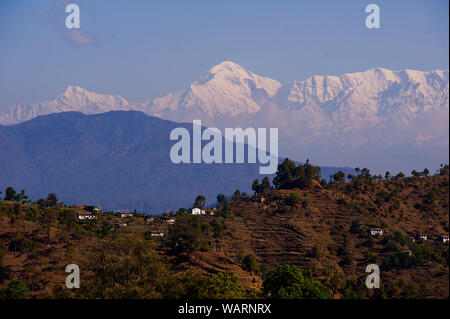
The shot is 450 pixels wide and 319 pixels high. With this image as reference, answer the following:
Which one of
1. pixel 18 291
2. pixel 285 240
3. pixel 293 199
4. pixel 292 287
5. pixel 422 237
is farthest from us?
pixel 293 199

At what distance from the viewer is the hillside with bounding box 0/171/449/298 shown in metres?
81.4

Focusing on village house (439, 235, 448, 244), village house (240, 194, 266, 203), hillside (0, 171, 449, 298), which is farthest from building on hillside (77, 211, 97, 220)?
village house (439, 235, 448, 244)

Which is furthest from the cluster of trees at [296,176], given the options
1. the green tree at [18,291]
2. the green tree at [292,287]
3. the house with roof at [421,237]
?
the green tree at [18,291]

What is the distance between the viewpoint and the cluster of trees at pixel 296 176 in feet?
401

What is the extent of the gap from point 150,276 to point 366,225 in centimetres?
5107

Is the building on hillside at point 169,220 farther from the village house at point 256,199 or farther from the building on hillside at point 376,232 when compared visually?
the building on hillside at point 376,232

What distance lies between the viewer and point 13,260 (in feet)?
275

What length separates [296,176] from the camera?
12594 cm

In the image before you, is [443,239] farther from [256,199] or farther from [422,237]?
[256,199]

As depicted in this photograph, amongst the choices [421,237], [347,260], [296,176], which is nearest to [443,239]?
[421,237]

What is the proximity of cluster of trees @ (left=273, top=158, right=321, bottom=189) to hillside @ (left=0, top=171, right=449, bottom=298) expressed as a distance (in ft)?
7.65

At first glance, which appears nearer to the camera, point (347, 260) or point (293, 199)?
point (347, 260)

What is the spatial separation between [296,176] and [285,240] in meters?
29.3
